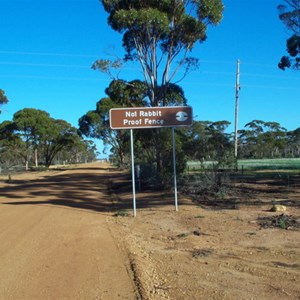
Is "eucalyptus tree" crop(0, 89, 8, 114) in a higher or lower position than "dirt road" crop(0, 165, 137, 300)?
higher

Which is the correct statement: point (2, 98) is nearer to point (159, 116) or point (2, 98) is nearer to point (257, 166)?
point (257, 166)

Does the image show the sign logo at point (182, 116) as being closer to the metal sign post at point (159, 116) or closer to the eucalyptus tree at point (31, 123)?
the metal sign post at point (159, 116)

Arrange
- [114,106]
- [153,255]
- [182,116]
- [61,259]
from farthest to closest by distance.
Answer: [114,106] → [182,116] → [153,255] → [61,259]

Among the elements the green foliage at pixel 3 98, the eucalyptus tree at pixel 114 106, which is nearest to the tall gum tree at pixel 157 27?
the eucalyptus tree at pixel 114 106

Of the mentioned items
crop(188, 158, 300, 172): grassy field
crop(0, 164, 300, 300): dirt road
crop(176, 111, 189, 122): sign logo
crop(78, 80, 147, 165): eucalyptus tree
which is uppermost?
crop(78, 80, 147, 165): eucalyptus tree

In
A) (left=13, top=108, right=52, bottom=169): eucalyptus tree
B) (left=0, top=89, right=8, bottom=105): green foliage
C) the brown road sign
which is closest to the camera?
the brown road sign

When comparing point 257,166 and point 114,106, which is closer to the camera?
point 257,166

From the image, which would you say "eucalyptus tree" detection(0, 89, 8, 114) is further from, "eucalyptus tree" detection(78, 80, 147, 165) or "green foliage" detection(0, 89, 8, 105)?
"eucalyptus tree" detection(78, 80, 147, 165)

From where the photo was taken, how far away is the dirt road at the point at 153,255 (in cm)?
582

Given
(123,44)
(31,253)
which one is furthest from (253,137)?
(31,253)

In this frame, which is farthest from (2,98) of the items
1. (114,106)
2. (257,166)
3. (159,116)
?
(159,116)

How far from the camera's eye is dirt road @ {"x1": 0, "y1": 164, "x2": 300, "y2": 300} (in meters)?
5.82

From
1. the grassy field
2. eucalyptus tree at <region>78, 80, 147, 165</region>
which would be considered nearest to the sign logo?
the grassy field

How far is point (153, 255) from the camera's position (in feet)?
26.2
